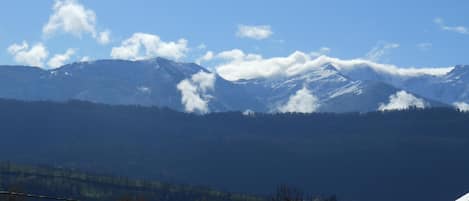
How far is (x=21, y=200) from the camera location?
157 meters

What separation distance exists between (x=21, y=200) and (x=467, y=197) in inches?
4857

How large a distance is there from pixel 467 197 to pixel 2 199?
514 ft

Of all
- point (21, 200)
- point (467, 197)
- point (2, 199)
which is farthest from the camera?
point (2, 199)

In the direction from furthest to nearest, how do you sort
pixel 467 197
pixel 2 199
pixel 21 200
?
pixel 2 199
pixel 21 200
pixel 467 197

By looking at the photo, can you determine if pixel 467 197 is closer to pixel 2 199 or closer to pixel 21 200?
pixel 21 200

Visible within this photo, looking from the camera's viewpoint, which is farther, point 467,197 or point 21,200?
point 21,200

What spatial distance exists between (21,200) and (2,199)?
33.5m

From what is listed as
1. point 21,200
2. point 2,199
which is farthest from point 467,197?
point 2,199

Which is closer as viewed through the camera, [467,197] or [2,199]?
[467,197]

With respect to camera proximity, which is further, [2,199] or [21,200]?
[2,199]

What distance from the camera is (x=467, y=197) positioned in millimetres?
47969

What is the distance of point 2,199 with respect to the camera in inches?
7411
